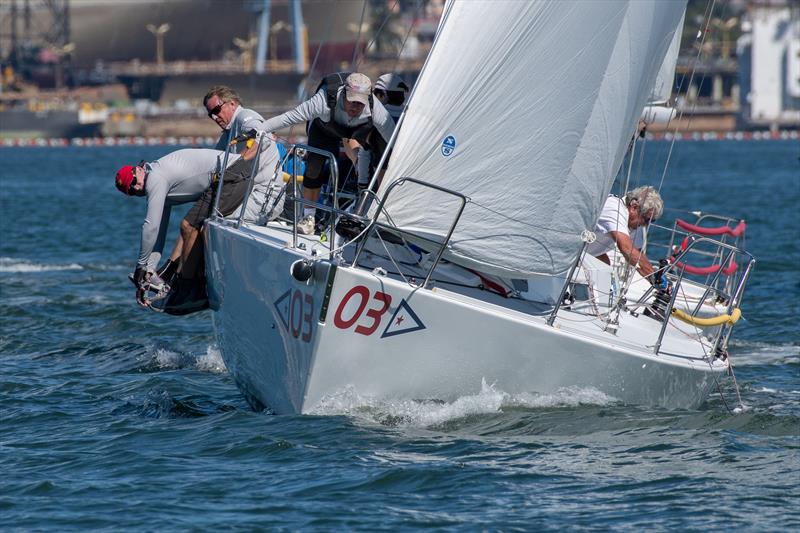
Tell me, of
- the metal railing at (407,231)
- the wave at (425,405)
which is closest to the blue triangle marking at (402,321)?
the metal railing at (407,231)

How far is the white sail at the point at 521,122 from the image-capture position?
24.0ft

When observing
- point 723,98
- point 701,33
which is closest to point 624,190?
point 701,33

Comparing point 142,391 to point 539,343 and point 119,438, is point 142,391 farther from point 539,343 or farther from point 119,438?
point 539,343

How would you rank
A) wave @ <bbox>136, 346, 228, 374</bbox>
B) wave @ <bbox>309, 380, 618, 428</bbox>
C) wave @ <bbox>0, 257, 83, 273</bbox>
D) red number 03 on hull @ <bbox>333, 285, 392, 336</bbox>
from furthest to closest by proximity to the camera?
wave @ <bbox>0, 257, 83, 273</bbox> → wave @ <bbox>136, 346, 228, 374</bbox> → wave @ <bbox>309, 380, 618, 428</bbox> → red number 03 on hull @ <bbox>333, 285, 392, 336</bbox>

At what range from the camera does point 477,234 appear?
7.43 m

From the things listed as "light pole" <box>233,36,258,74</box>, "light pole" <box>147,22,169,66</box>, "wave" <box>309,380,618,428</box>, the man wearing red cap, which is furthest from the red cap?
"light pole" <box>147,22,169,66</box>

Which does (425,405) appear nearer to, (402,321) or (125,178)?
(402,321)

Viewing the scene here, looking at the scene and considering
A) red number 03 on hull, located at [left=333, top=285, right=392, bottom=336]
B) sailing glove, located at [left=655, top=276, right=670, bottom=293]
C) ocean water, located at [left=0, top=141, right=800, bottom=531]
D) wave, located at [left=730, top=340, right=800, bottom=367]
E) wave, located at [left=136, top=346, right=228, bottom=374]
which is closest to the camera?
ocean water, located at [left=0, top=141, right=800, bottom=531]

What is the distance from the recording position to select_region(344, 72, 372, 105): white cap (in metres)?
7.75

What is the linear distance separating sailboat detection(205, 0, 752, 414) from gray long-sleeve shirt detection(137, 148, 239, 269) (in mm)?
815

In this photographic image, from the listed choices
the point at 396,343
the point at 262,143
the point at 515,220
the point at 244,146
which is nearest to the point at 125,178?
the point at 244,146

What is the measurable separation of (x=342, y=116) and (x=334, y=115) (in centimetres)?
8

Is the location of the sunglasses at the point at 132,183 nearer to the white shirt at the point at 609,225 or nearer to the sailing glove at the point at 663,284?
the white shirt at the point at 609,225

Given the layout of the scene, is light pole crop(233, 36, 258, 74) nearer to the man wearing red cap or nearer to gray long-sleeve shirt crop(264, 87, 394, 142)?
the man wearing red cap
